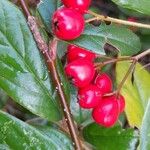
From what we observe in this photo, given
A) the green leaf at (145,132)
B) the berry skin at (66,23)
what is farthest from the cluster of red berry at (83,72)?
the green leaf at (145,132)

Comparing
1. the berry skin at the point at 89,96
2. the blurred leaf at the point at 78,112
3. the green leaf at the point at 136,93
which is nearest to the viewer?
the berry skin at the point at 89,96

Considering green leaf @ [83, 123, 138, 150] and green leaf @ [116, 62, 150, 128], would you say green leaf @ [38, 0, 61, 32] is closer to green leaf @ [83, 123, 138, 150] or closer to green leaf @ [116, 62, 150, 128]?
green leaf @ [83, 123, 138, 150]

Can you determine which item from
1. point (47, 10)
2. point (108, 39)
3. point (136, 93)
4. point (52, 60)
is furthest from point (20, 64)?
point (136, 93)

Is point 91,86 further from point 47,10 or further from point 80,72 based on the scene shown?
point 47,10

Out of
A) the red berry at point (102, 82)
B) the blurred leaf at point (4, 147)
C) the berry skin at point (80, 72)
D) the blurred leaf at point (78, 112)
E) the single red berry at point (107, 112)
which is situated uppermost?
the berry skin at point (80, 72)

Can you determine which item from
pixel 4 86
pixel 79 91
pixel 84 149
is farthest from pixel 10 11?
pixel 84 149

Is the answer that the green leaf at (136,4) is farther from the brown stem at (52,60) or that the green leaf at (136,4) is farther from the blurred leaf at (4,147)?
the blurred leaf at (4,147)
